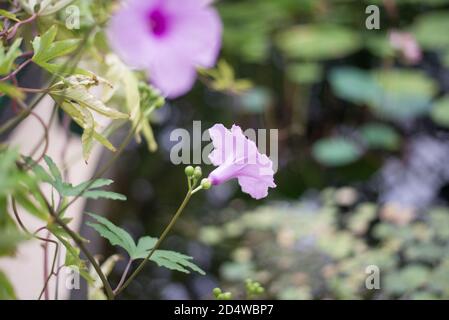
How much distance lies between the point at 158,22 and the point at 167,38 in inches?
0.5

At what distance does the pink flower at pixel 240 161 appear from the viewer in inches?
22.6

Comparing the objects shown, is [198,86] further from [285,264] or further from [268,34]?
[285,264]

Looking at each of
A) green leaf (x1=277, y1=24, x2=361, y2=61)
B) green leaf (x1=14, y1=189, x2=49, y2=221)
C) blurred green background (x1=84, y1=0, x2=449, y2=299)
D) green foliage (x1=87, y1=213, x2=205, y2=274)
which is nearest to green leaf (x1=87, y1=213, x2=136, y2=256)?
green foliage (x1=87, y1=213, x2=205, y2=274)

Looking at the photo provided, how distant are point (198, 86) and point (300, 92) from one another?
1.50 ft

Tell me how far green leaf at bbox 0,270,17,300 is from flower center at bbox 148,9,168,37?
186 millimetres

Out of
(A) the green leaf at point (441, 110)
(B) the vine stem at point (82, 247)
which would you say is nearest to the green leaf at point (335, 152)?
(A) the green leaf at point (441, 110)

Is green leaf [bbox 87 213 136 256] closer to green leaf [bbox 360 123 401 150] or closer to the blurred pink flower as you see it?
the blurred pink flower

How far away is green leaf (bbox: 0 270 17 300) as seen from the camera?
41cm

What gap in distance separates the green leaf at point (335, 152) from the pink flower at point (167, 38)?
1.97 meters

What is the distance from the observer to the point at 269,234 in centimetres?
185

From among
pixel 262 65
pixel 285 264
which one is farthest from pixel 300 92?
pixel 285 264

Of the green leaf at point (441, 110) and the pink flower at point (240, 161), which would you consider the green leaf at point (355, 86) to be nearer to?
the green leaf at point (441, 110)

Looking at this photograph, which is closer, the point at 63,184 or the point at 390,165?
the point at 63,184

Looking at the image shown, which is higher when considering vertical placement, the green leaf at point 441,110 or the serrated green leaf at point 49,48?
the green leaf at point 441,110
